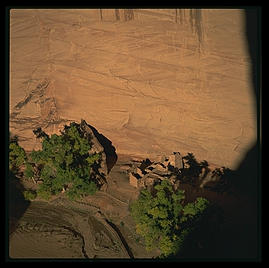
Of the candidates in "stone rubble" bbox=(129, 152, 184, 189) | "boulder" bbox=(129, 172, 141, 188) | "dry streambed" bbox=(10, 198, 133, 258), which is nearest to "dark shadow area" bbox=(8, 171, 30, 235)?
"dry streambed" bbox=(10, 198, 133, 258)

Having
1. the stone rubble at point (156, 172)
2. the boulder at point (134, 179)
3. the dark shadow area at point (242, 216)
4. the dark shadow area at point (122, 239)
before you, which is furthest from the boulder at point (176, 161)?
the dark shadow area at point (122, 239)

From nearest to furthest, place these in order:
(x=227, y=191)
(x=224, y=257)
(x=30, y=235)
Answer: (x=224, y=257), (x=30, y=235), (x=227, y=191)

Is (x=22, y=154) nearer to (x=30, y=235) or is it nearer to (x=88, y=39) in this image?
(x=30, y=235)

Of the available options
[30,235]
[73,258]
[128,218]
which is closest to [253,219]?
[128,218]

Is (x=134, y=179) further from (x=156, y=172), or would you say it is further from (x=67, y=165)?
(x=67, y=165)

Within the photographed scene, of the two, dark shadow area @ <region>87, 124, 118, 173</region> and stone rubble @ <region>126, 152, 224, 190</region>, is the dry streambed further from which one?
dark shadow area @ <region>87, 124, 118, 173</region>
